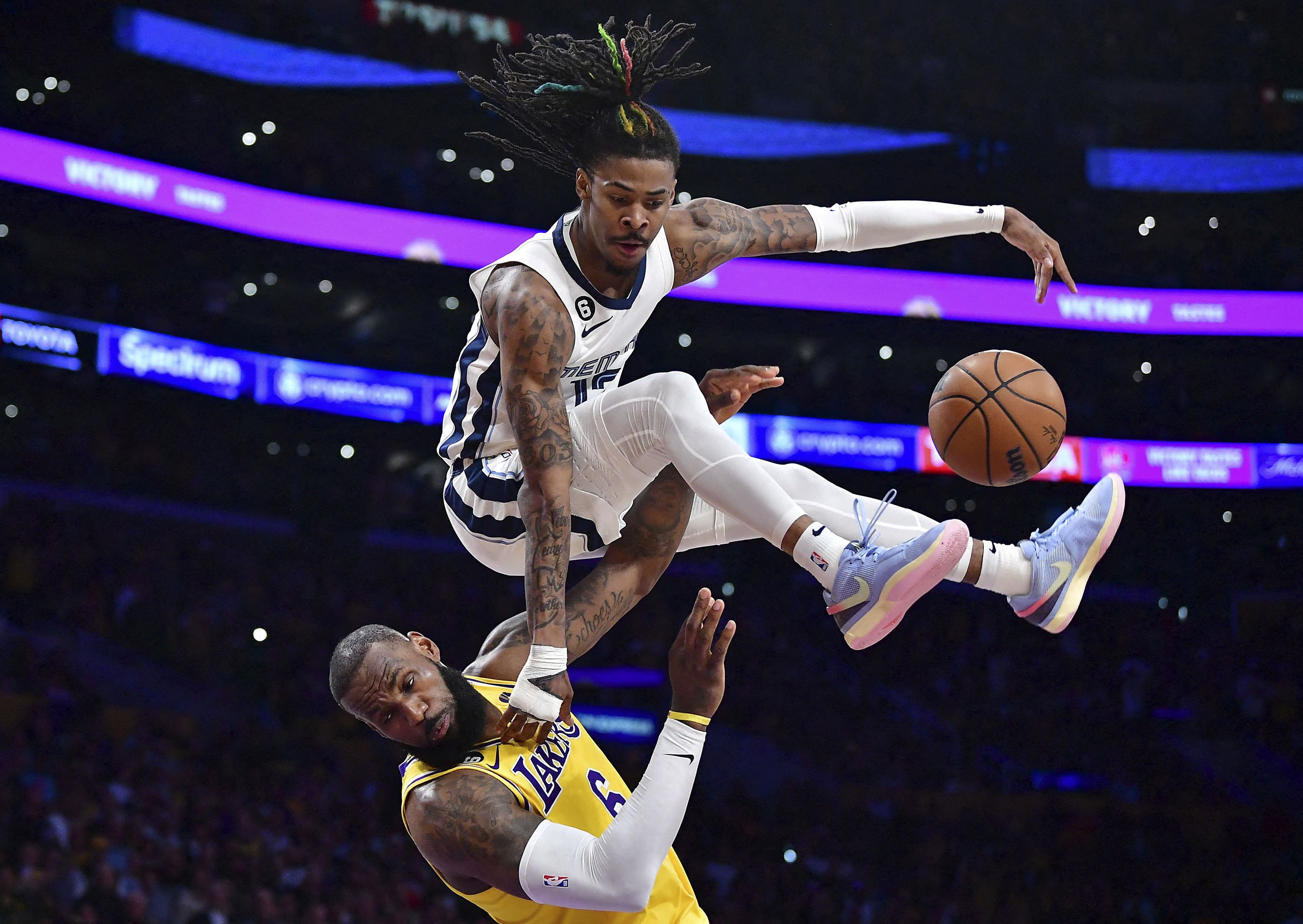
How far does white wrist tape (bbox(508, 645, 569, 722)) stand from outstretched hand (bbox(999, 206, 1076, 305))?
190 cm

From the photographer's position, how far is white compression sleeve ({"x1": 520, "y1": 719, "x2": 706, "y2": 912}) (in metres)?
3.31

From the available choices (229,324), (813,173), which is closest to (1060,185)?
(813,173)

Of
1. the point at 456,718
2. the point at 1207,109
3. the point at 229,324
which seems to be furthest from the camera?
the point at 1207,109

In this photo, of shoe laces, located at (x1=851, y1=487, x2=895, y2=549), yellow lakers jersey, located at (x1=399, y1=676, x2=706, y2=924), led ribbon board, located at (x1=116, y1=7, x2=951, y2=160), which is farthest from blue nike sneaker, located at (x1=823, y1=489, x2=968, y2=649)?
led ribbon board, located at (x1=116, y1=7, x2=951, y2=160)

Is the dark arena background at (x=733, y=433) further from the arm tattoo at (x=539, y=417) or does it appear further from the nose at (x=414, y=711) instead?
the arm tattoo at (x=539, y=417)

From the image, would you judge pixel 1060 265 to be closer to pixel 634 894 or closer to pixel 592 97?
pixel 592 97

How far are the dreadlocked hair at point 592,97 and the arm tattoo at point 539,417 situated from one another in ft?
1.55

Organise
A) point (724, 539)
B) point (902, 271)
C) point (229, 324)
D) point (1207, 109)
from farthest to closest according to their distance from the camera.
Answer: point (1207, 109) → point (902, 271) → point (229, 324) → point (724, 539)

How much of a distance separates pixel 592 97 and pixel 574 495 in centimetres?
119

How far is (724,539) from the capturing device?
14.3 feet

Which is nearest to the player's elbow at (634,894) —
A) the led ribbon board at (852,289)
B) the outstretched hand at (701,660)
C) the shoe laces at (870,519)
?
the outstretched hand at (701,660)

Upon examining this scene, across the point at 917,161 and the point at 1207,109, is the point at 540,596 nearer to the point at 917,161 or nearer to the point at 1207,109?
the point at 917,161

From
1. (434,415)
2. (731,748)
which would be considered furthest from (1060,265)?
(434,415)

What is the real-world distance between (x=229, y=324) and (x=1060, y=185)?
1109 centimetres
